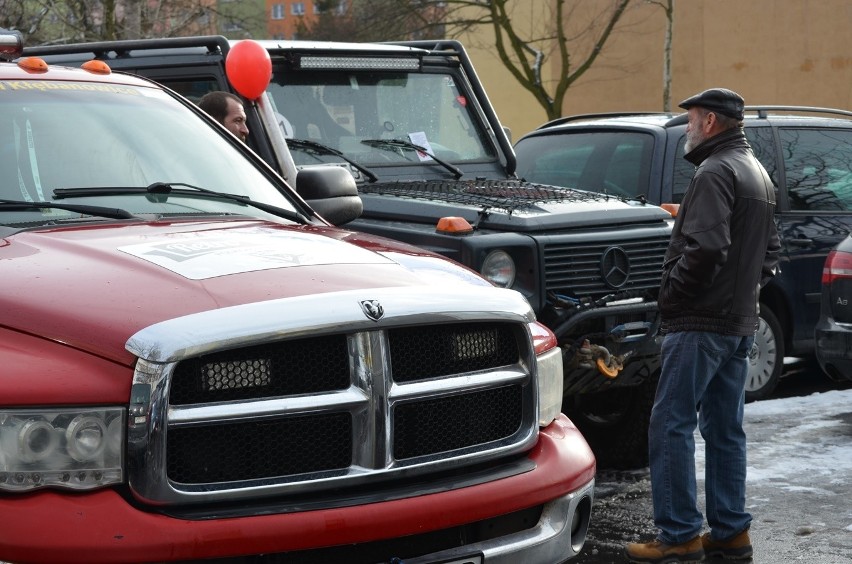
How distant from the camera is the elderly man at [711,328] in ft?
17.8

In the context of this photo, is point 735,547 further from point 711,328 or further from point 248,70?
point 248,70

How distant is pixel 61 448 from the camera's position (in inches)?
118

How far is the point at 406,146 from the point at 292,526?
195 inches

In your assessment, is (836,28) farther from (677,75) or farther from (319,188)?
(319,188)

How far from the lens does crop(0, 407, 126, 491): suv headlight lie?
9.70 ft

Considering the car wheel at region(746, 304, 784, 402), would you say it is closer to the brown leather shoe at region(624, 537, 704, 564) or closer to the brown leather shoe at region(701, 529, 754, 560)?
the brown leather shoe at region(701, 529, 754, 560)

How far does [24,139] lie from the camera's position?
4.29 m

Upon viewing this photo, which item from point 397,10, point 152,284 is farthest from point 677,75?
point 152,284

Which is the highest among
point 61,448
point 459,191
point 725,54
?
point 61,448

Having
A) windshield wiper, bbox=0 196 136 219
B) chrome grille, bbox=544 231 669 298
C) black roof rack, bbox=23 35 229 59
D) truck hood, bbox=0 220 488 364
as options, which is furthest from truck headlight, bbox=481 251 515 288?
windshield wiper, bbox=0 196 136 219

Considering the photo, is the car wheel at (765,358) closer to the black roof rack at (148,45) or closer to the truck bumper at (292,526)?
the black roof rack at (148,45)

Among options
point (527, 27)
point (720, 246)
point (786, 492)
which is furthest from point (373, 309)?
point (527, 27)

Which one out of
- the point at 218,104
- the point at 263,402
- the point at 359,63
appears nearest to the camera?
the point at 263,402

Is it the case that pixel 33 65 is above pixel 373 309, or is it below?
above
